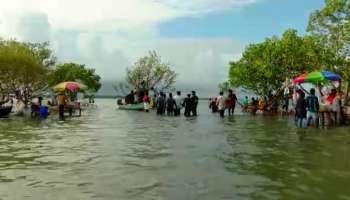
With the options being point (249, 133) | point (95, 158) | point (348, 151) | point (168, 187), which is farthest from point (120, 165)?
point (249, 133)

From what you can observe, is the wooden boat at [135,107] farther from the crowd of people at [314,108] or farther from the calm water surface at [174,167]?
the calm water surface at [174,167]

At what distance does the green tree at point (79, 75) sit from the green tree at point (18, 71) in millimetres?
12216

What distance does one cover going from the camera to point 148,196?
7.98 m

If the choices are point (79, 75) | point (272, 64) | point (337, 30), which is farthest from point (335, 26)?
point (79, 75)

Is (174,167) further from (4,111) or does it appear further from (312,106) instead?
(4,111)

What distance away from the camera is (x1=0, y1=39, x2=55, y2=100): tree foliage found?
37.1 m

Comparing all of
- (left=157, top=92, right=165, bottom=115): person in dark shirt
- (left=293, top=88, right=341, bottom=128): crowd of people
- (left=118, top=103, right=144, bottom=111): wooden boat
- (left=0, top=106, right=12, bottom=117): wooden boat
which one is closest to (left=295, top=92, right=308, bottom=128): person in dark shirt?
(left=293, top=88, right=341, bottom=128): crowd of people

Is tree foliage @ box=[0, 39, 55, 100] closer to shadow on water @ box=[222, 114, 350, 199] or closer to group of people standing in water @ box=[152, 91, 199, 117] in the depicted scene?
group of people standing in water @ box=[152, 91, 199, 117]

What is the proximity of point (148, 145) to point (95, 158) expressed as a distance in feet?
9.82

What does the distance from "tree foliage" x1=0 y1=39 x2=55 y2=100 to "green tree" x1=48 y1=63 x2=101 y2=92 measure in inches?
483

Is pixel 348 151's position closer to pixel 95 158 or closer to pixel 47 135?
pixel 95 158

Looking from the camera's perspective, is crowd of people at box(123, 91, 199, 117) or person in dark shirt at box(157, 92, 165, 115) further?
person in dark shirt at box(157, 92, 165, 115)

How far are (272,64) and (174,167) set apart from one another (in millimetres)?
34879

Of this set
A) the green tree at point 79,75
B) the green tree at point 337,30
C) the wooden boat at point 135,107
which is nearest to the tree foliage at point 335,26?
the green tree at point 337,30
